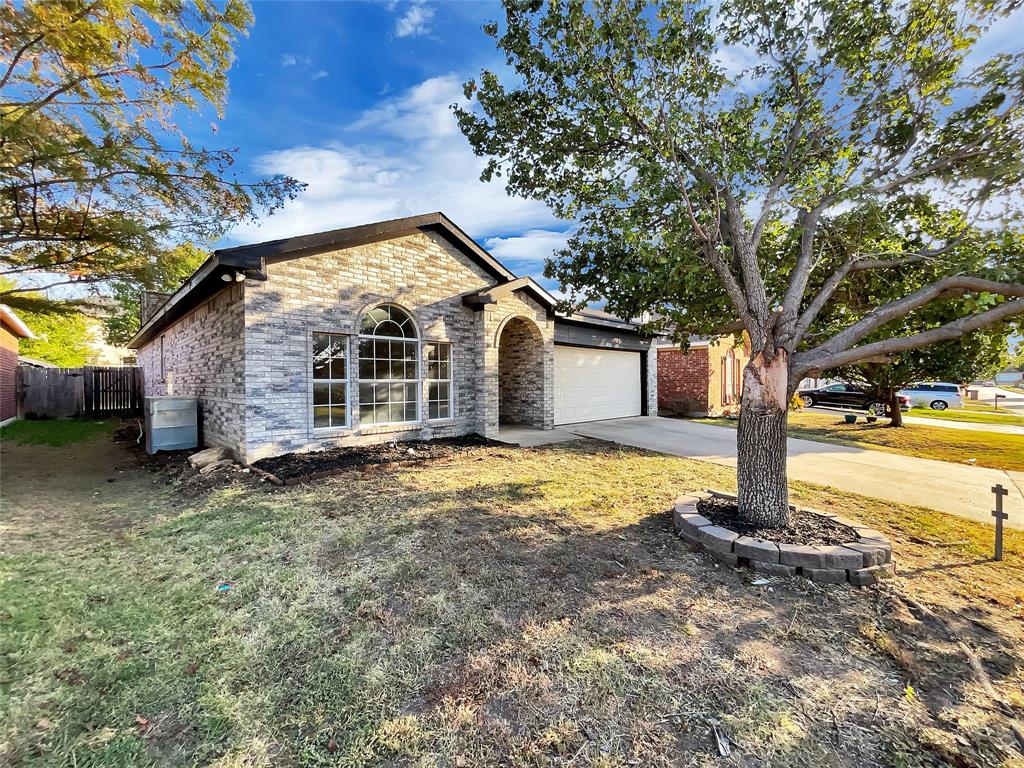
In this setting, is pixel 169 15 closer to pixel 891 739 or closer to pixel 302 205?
pixel 302 205

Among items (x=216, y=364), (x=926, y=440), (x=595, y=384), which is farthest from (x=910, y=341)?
(x=216, y=364)

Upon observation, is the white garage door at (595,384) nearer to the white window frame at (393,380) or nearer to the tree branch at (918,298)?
the white window frame at (393,380)

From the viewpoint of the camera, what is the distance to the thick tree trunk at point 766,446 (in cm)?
433

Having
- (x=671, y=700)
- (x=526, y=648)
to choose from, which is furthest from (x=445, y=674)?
(x=671, y=700)

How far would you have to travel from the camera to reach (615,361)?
589 inches

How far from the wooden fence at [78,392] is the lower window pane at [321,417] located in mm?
15849

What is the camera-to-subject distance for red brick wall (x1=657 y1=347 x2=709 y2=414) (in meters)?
17.3

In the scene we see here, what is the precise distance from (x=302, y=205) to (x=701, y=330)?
8.73m

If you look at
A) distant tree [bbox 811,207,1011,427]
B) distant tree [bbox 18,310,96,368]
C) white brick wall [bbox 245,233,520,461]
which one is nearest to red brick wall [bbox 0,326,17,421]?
distant tree [bbox 18,310,96,368]

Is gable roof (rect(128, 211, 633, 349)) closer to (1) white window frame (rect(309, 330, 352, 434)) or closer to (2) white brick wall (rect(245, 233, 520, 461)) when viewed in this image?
(2) white brick wall (rect(245, 233, 520, 461))

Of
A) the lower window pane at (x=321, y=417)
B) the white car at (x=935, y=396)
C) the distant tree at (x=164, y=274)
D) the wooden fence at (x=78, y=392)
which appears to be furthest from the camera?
the white car at (x=935, y=396)

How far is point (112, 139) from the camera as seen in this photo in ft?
23.3

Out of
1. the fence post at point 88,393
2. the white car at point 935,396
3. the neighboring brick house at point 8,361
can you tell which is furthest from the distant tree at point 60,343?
the white car at point 935,396

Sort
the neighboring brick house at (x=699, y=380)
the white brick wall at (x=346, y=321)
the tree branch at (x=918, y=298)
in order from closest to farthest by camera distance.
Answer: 1. the tree branch at (x=918, y=298)
2. the white brick wall at (x=346, y=321)
3. the neighboring brick house at (x=699, y=380)
